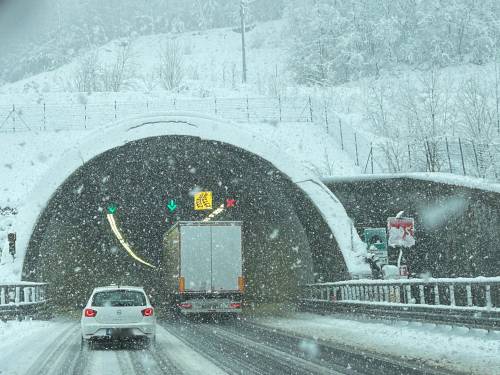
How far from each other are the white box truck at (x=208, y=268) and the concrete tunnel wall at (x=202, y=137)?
4712 mm

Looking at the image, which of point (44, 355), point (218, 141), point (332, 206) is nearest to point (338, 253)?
point (332, 206)

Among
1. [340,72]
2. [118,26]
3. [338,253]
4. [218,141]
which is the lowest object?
[338,253]

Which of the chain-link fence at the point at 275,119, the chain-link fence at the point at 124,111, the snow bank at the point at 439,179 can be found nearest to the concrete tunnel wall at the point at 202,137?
the snow bank at the point at 439,179

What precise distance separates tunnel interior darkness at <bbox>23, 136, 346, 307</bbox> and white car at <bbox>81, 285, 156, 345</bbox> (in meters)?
14.7

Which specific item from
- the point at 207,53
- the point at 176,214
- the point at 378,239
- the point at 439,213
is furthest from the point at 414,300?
the point at 207,53

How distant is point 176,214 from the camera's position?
155ft

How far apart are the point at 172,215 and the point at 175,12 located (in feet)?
430

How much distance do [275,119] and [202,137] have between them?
2756 centimetres

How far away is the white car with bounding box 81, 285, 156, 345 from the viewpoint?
15.1 metres

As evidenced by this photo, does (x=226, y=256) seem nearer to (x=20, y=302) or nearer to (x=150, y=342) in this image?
(x=20, y=302)

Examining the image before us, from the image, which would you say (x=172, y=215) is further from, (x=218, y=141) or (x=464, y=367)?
(x=464, y=367)

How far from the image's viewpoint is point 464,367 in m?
10.9

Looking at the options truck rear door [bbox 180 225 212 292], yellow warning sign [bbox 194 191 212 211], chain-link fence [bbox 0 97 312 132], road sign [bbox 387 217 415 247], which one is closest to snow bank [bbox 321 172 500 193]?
road sign [bbox 387 217 415 247]

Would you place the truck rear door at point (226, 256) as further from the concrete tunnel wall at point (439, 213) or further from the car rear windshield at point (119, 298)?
the car rear windshield at point (119, 298)
